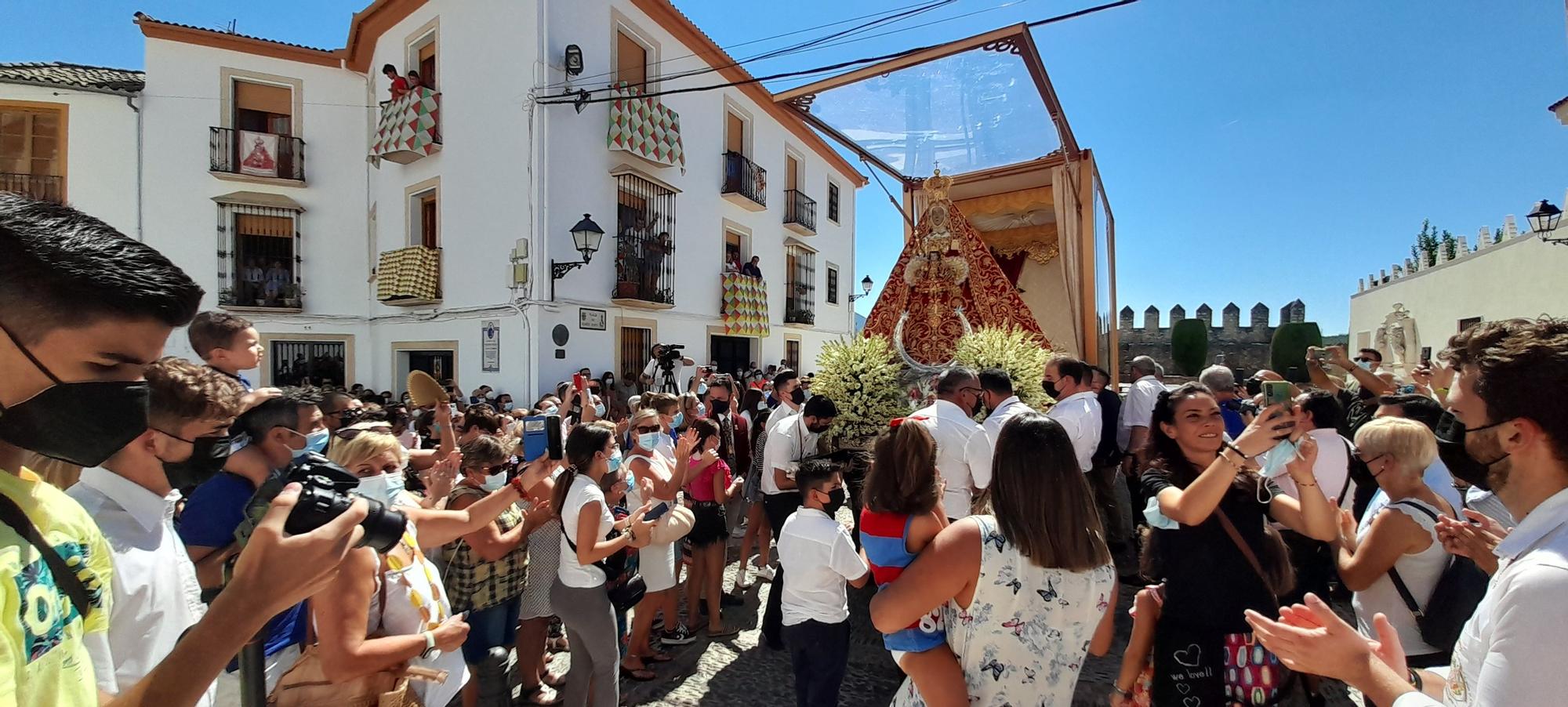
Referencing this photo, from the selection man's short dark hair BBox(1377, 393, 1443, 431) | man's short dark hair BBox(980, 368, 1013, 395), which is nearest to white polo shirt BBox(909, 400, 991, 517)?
man's short dark hair BBox(980, 368, 1013, 395)

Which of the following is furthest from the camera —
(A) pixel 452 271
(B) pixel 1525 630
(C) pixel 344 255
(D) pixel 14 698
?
(C) pixel 344 255

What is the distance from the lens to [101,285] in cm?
88

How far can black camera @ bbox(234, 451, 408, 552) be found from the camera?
1.08 metres

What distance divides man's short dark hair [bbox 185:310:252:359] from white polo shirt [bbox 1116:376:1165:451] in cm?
605

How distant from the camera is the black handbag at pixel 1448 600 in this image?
2.08 metres

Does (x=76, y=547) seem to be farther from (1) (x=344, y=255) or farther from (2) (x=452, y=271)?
(1) (x=344, y=255)

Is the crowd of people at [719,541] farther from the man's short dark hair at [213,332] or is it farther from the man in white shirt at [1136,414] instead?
the man in white shirt at [1136,414]

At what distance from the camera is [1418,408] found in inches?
124

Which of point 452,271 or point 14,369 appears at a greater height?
point 452,271

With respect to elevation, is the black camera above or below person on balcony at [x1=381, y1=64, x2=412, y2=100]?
below

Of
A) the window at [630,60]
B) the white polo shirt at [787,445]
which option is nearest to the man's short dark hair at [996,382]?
the white polo shirt at [787,445]

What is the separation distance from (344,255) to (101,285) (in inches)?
549

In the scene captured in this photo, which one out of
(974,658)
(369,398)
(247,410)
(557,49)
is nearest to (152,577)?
(247,410)

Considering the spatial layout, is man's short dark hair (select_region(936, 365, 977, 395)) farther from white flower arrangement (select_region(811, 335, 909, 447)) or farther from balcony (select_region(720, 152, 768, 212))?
balcony (select_region(720, 152, 768, 212))
